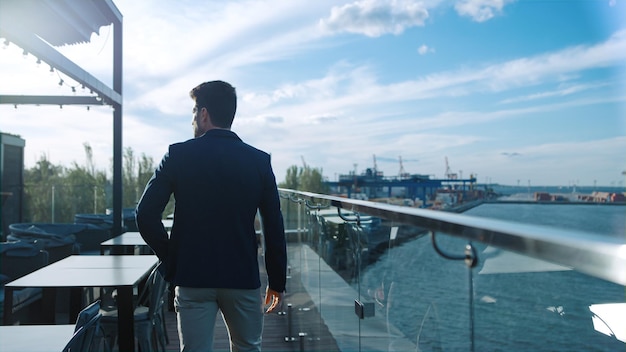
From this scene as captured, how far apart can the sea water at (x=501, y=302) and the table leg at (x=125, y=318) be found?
2.12m

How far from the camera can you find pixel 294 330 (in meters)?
4.59

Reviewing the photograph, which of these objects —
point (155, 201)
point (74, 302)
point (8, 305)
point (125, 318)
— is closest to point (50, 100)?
point (74, 302)

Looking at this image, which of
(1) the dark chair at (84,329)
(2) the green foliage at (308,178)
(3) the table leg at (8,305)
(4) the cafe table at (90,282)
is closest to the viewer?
(1) the dark chair at (84,329)

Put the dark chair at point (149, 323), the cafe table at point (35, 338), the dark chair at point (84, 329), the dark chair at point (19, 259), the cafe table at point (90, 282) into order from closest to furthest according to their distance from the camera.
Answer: the dark chair at point (84, 329) → the cafe table at point (35, 338) → the cafe table at point (90, 282) → the dark chair at point (149, 323) → the dark chair at point (19, 259)

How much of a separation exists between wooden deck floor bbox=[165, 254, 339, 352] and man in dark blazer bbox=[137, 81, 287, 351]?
1.10 metres

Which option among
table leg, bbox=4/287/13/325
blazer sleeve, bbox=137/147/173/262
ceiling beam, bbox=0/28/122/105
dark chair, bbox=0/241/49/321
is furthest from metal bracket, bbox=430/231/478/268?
dark chair, bbox=0/241/49/321

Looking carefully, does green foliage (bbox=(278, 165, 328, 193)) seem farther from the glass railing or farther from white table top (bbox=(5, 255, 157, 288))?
the glass railing

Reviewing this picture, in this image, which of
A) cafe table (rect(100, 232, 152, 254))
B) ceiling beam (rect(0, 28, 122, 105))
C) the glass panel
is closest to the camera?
the glass panel

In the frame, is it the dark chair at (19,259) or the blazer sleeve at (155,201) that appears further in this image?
the dark chair at (19,259)

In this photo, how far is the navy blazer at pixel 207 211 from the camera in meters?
2.23

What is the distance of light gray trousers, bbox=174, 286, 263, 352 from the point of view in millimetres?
2252

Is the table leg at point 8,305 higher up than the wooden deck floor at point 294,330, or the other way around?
the table leg at point 8,305

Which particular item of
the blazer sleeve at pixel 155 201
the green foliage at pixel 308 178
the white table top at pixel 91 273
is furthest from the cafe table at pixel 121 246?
the green foliage at pixel 308 178

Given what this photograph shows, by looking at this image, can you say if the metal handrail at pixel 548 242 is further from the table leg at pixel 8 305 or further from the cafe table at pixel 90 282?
the table leg at pixel 8 305
